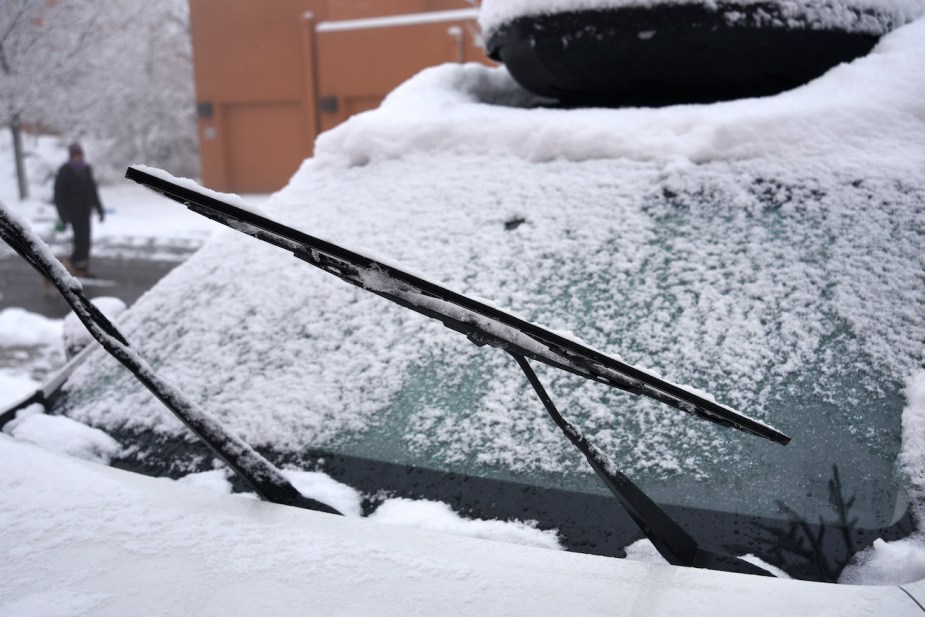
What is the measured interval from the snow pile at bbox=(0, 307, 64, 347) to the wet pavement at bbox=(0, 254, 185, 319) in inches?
16.9

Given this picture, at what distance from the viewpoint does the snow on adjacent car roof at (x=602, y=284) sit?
1065mm

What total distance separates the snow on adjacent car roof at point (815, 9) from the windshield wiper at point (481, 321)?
0.94m

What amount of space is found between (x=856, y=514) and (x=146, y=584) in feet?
2.75

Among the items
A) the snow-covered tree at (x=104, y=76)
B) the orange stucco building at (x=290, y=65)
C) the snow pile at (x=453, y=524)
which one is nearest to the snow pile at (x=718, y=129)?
the snow pile at (x=453, y=524)

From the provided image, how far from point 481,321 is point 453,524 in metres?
0.29

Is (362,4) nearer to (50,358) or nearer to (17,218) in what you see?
(50,358)

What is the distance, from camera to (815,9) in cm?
147

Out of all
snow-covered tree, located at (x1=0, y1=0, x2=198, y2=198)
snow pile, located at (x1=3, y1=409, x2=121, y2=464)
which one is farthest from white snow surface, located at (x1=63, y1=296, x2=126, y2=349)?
snow-covered tree, located at (x1=0, y1=0, x2=198, y2=198)

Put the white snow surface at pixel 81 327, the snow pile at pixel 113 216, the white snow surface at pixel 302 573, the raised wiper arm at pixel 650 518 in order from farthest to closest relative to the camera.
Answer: the snow pile at pixel 113 216 → the white snow surface at pixel 81 327 → the raised wiper arm at pixel 650 518 → the white snow surface at pixel 302 573

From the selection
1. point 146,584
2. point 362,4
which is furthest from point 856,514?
point 362,4

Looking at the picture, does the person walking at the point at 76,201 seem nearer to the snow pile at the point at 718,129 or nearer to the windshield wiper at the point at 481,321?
the snow pile at the point at 718,129

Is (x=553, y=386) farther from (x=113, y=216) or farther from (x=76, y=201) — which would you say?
(x=113, y=216)

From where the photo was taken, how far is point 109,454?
1.22m

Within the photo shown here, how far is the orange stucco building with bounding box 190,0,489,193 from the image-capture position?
635 inches
